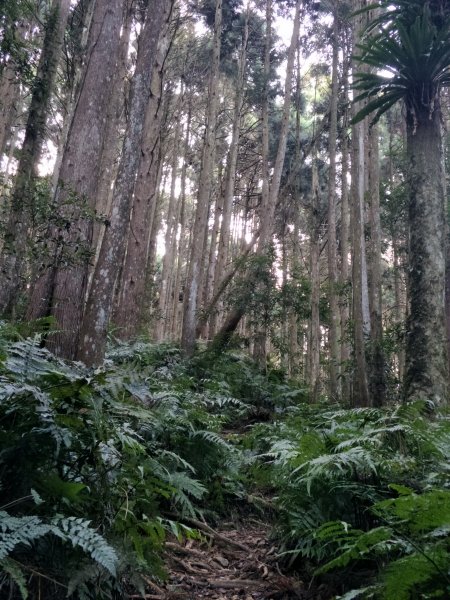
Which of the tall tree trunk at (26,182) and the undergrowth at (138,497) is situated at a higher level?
the tall tree trunk at (26,182)

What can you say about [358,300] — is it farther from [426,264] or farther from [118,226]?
[118,226]

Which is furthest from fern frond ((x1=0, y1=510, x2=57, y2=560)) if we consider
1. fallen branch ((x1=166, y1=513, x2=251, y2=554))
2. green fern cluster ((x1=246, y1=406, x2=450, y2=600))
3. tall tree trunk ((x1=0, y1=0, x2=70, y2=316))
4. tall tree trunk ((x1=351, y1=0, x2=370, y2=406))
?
tall tree trunk ((x1=351, y1=0, x2=370, y2=406))

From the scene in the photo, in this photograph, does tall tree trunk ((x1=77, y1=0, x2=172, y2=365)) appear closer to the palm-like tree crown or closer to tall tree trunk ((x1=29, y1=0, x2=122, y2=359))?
tall tree trunk ((x1=29, y1=0, x2=122, y2=359))

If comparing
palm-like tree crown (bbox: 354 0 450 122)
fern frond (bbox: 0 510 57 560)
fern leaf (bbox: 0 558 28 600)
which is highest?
palm-like tree crown (bbox: 354 0 450 122)

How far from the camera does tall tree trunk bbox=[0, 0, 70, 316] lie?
21.5 ft

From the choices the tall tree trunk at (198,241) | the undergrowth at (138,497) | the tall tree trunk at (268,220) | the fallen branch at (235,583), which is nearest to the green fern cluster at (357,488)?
the undergrowth at (138,497)

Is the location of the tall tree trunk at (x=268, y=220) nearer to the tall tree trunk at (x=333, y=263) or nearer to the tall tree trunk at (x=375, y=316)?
the tall tree trunk at (x=333, y=263)

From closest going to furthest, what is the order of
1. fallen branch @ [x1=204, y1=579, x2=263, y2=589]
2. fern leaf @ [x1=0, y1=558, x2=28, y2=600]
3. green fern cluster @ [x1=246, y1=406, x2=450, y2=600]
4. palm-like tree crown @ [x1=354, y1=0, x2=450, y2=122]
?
1. fern leaf @ [x1=0, y1=558, x2=28, y2=600]
2. green fern cluster @ [x1=246, y1=406, x2=450, y2=600]
3. fallen branch @ [x1=204, y1=579, x2=263, y2=589]
4. palm-like tree crown @ [x1=354, y1=0, x2=450, y2=122]

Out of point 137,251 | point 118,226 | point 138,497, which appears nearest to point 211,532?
point 138,497

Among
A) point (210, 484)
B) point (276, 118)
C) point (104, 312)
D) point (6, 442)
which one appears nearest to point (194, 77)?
point (276, 118)

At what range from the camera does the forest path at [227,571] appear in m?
2.73

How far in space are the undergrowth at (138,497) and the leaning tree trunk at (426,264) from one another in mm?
1393

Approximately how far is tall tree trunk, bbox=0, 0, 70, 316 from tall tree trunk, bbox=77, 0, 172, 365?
1065mm

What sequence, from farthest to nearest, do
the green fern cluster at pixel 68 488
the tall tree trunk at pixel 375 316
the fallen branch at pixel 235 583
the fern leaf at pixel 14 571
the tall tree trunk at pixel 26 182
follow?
the tall tree trunk at pixel 375 316 → the tall tree trunk at pixel 26 182 → the fallen branch at pixel 235 583 → the green fern cluster at pixel 68 488 → the fern leaf at pixel 14 571
